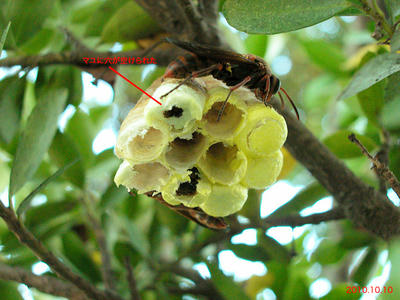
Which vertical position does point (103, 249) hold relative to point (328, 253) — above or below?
above

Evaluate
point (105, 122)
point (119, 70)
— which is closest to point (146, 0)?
point (119, 70)

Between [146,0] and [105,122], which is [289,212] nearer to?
[146,0]

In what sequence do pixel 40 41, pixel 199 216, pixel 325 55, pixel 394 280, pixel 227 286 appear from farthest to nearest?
pixel 325 55 < pixel 40 41 < pixel 227 286 < pixel 199 216 < pixel 394 280

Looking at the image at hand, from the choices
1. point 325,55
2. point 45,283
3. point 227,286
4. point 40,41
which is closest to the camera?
point 45,283

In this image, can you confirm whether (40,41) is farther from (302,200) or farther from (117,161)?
(302,200)

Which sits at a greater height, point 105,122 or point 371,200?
point 371,200

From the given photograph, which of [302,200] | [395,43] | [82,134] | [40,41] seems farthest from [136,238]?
[395,43]

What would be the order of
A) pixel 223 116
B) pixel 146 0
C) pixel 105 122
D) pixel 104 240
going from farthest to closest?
pixel 105 122 < pixel 104 240 < pixel 146 0 < pixel 223 116

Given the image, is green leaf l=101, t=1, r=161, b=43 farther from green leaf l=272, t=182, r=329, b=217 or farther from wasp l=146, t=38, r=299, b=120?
green leaf l=272, t=182, r=329, b=217
